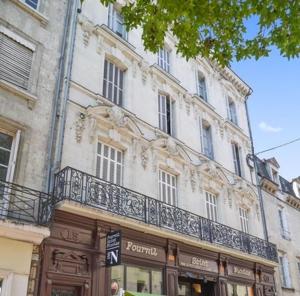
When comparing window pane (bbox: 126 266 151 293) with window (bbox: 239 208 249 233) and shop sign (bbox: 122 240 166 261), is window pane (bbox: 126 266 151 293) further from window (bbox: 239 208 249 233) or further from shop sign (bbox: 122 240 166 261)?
window (bbox: 239 208 249 233)

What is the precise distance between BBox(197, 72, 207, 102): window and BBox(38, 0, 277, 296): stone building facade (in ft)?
0.23

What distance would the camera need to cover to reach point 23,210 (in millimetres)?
7883

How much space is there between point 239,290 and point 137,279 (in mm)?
5208

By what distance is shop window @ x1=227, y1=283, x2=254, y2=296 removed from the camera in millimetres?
12906

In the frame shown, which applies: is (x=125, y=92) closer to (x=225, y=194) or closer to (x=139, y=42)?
(x=139, y=42)

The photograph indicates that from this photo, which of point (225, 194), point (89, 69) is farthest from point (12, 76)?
point (225, 194)

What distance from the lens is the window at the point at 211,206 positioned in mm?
13953

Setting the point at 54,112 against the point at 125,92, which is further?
the point at 125,92

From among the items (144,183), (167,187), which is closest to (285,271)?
(167,187)

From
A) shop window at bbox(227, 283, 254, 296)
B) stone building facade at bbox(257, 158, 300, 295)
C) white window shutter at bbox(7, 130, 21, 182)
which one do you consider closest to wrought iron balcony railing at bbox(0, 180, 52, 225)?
white window shutter at bbox(7, 130, 21, 182)

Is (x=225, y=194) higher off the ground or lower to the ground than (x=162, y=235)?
higher

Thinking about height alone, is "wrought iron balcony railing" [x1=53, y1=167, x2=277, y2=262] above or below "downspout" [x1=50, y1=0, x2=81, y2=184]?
below

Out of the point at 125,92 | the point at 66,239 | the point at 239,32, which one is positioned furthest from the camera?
the point at 125,92

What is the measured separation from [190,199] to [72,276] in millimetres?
5703
